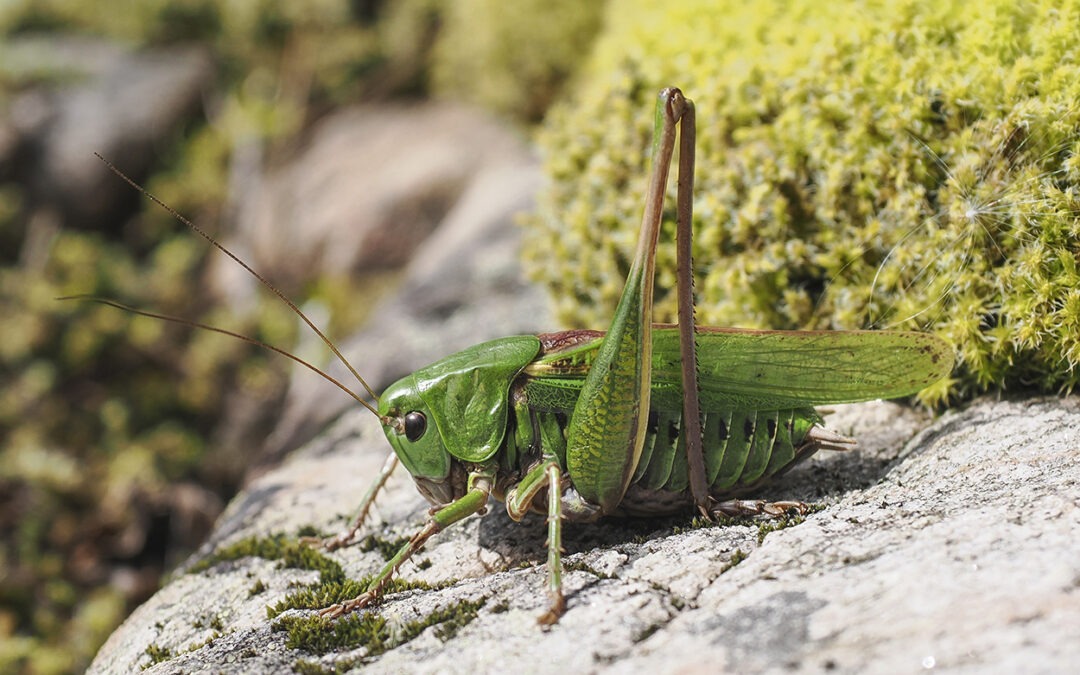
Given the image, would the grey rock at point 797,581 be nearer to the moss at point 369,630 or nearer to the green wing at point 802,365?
the moss at point 369,630

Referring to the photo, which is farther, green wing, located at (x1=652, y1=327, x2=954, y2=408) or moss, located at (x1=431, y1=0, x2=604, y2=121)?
moss, located at (x1=431, y1=0, x2=604, y2=121)

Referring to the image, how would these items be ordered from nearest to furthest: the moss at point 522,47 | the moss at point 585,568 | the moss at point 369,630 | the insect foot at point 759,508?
the moss at point 369,630 < the moss at point 585,568 < the insect foot at point 759,508 < the moss at point 522,47

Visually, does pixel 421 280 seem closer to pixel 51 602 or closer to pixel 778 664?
pixel 51 602

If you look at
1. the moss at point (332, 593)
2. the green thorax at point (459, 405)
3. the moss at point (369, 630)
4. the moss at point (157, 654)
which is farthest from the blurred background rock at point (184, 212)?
the moss at point (369, 630)

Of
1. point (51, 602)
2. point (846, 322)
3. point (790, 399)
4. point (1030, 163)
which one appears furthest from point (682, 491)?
point (51, 602)

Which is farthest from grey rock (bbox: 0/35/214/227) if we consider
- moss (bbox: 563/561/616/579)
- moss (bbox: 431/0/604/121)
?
moss (bbox: 563/561/616/579)

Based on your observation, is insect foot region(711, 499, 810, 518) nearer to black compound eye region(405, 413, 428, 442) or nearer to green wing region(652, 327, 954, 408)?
green wing region(652, 327, 954, 408)
